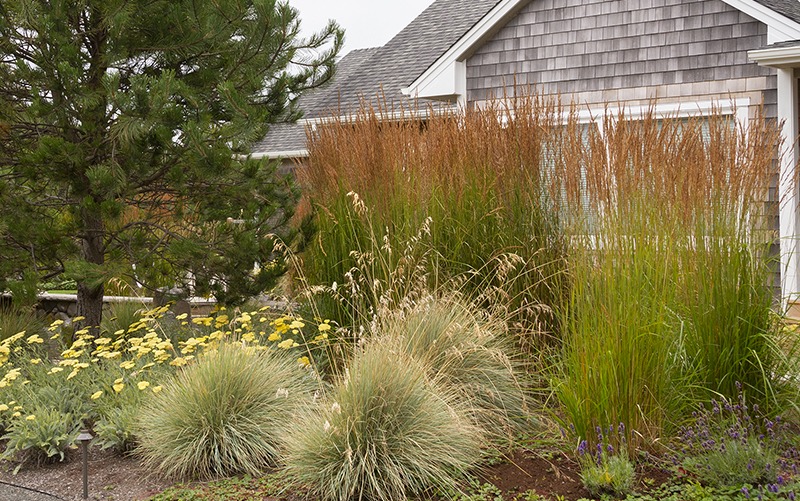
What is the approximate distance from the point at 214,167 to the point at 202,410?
6.10 ft

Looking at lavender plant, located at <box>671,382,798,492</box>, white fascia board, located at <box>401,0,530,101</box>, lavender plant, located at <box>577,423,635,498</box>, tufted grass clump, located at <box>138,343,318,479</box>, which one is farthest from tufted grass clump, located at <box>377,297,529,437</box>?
white fascia board, located at <box>401,0,530,101</box>

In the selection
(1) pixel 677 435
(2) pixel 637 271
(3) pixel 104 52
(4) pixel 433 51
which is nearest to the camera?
(2) pixel 637 271

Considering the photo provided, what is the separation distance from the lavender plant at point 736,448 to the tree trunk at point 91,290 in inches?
186

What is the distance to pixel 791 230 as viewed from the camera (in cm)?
723

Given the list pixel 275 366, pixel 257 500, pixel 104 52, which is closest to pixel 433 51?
pixel 104 52

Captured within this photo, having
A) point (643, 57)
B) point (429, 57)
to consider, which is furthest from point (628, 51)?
point (429, 57)

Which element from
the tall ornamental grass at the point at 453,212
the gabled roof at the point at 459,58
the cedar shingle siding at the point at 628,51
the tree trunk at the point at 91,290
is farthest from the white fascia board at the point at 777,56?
the tree trunk at the point at 91,290

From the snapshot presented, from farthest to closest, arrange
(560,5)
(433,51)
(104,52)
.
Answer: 1. (433,51)
2. (560,5)
3. (104,52)

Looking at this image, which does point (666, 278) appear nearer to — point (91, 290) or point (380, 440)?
point (380, 440)

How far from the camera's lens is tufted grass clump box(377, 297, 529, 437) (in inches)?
149

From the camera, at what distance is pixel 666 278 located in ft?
10.6

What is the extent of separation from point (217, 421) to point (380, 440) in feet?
3.30

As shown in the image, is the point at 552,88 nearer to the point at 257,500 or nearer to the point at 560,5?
the point at 560,5

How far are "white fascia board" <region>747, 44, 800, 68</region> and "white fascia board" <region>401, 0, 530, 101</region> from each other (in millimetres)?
3046
